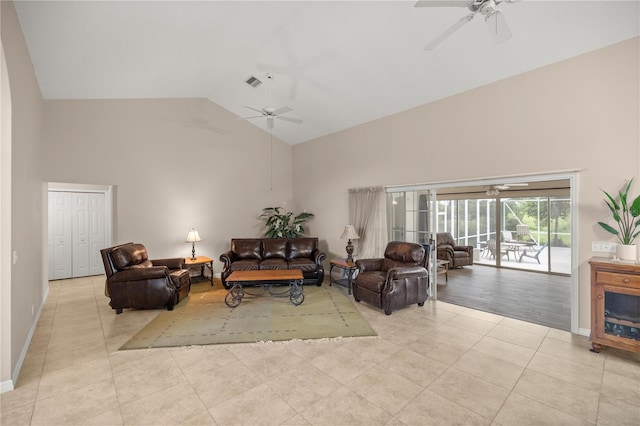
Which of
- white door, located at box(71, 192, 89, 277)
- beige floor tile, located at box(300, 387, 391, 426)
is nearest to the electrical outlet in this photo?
beige floor tile, located at box(300, 387, 391, 426)

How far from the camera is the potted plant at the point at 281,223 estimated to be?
6.75 meters

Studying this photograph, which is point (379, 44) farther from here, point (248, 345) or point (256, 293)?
point (256, 293)

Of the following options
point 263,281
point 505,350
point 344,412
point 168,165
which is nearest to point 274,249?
point 263,281

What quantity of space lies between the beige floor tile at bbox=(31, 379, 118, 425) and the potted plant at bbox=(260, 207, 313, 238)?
455 centimetres

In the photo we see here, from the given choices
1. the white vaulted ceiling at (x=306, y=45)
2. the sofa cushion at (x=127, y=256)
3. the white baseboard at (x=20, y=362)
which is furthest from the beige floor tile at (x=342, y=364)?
the white vaulted ceiling at (x=306, y=45)

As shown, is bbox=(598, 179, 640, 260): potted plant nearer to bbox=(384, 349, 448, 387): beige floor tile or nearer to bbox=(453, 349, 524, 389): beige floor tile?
bbox=(453, 349, 524, 389): beige floor tile

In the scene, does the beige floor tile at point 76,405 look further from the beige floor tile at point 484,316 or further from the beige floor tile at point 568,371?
the beige floor tile at point 484,316

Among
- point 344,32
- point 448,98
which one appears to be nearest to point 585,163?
point 448,98

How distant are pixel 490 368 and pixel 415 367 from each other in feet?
2.31

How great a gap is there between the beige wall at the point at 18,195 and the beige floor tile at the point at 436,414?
10.7 feet

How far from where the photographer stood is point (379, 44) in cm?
362

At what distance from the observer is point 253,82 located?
5113 millimetres

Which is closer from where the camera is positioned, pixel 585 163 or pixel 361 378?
pixel 361 378

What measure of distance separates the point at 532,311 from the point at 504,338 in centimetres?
128
